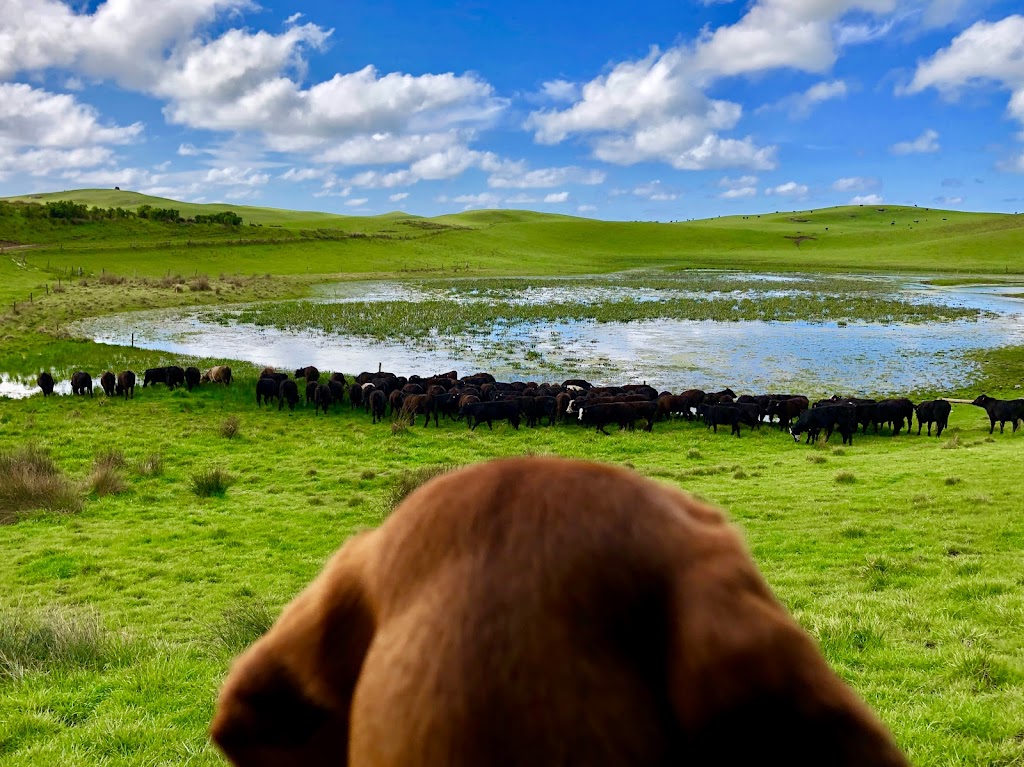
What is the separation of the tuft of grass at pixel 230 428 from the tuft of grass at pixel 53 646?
39.0 ft

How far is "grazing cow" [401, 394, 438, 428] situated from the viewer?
20.9m

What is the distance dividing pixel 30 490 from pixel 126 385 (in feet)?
34.2

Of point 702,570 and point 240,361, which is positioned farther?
point 240,361

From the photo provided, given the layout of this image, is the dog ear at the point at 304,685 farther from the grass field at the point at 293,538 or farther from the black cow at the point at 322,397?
the black cow at the point at 322,397

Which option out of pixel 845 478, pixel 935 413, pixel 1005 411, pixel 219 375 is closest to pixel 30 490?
pixel 219 375

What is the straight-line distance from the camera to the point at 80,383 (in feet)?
70.3

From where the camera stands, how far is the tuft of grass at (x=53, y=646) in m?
5.53

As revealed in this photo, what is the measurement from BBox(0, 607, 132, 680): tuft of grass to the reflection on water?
2243 centimetres

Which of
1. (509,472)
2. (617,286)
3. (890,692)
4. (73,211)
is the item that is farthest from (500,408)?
(73,211)

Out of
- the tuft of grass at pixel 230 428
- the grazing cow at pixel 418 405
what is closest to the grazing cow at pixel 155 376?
the tuft of grass at pixel 230 428

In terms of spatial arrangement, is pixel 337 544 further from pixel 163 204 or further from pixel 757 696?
pixel 163 204

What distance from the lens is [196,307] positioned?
4738 cm

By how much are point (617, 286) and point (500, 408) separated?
51756 millimetres

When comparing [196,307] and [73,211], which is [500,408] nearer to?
[196,307]
